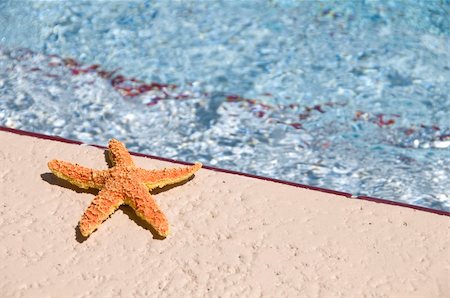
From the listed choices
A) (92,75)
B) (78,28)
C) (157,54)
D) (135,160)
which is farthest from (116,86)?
(135,160)

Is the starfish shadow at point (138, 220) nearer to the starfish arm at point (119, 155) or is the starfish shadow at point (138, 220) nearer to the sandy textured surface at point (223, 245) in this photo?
the sandy textured surface at point (223, 245)

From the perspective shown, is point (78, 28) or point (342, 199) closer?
point (342, 199)

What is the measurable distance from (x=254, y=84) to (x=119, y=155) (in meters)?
2.05

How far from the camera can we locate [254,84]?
17.8ft

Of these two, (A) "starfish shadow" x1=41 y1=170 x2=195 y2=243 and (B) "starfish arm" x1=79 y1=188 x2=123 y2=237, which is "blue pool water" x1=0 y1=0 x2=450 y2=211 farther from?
(B) "starfish arm" x1=79 y1=188 x2=123 y2=237

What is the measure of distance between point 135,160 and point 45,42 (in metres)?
2.40

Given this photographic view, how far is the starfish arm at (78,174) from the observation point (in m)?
3.43

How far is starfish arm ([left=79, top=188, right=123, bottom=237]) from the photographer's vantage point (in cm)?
315

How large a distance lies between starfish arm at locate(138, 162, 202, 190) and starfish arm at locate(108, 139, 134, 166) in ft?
0.39

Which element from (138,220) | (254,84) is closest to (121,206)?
(138,220)

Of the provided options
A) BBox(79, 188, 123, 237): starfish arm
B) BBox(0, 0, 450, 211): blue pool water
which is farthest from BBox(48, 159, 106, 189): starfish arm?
BBox(0, 0, 450, 211): blue pool water

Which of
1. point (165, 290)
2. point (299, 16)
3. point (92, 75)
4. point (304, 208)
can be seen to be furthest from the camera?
point (299, 16)

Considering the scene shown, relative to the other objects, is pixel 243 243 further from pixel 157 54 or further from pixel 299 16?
pixel 299 16

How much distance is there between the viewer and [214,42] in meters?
5.91
